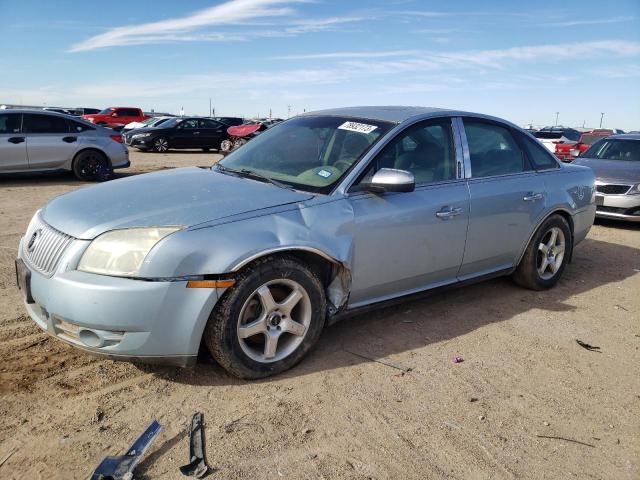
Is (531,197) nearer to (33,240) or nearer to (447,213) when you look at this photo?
(447,213)

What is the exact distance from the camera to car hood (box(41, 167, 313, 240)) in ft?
9.79

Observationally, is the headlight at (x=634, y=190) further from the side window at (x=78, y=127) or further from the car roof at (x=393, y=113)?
the side window at (x=78, y=127)

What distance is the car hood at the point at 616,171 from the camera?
339 inches

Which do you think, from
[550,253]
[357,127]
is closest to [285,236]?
[357,127]

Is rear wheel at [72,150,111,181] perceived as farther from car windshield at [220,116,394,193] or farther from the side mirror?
the side mirror

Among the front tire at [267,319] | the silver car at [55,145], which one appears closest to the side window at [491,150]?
the front tire at [267,319]

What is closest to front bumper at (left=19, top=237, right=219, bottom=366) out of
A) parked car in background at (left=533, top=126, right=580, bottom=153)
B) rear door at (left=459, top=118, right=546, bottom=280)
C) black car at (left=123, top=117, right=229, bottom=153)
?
rear door at (left=459, top=118, right=546, bottom=280)

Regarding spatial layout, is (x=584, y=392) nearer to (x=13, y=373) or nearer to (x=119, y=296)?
(x=119, y=296)

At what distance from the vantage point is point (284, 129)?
4457mm

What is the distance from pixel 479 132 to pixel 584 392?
221 centimetres

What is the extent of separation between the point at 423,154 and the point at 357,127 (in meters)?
0.54

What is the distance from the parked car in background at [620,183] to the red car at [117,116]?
26.1 metres

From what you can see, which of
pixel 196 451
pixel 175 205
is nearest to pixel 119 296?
pixel 175 205

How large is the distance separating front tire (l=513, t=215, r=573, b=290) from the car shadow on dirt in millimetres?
130
